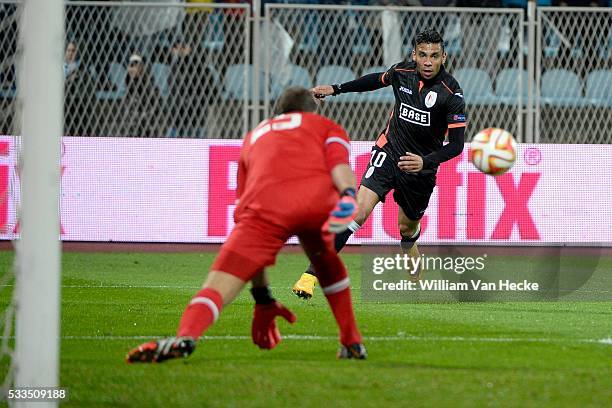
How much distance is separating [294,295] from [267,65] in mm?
4626

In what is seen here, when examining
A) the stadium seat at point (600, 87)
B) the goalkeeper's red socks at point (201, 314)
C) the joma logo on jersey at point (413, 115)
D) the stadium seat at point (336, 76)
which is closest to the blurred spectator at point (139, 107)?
the stadium seat at point (336, 76)

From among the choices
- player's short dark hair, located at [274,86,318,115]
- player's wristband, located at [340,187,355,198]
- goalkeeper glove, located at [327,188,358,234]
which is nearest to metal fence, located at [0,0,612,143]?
player's short dark hair, located at [274,86,318,115]

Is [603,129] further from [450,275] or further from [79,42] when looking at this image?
A: [79,42]

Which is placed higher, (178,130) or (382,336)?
(178,130)

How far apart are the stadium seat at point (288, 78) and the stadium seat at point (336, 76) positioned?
0.56 ft

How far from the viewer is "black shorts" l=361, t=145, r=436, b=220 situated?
10.2 metres

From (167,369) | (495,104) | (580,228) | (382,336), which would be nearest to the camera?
(167,369)

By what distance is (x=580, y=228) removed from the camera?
14.0m

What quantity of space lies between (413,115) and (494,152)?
115 centimetres

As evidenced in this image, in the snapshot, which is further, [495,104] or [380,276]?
[495,104]

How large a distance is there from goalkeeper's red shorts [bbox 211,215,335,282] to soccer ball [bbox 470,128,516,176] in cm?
321

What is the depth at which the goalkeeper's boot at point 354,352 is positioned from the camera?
258 inches

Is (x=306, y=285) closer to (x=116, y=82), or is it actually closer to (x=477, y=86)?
(x=116, y=82)

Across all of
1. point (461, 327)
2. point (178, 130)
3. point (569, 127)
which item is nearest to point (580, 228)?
point (569, 127)
